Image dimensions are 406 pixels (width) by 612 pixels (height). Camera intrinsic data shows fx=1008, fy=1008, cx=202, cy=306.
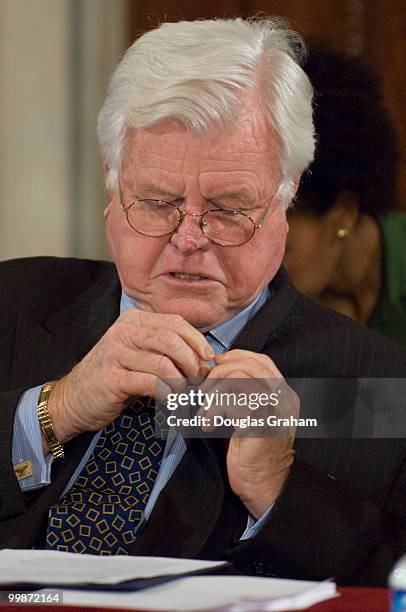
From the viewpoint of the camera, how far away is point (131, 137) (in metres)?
1.79

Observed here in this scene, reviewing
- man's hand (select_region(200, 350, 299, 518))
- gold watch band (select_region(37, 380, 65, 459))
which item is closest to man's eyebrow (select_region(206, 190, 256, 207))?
man's hand (select_region(200, 350, 299, 518))

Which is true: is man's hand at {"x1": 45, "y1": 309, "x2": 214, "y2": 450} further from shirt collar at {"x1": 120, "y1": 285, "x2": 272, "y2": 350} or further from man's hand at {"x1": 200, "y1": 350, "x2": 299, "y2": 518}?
shirt collar at {"x1": 120, "y1": 285, "x2": 272, "y2": 350}

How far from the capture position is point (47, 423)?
167 cm

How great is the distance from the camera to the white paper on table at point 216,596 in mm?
1003

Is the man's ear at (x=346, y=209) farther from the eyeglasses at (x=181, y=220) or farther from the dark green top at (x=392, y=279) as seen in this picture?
the eyeglasses at (x=181, y=220)

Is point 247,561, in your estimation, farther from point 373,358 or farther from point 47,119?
point 47,119

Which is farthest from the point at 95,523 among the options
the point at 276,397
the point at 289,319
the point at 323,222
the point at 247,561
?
the point at 323,222

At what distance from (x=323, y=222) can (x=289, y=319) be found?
2.62 feet

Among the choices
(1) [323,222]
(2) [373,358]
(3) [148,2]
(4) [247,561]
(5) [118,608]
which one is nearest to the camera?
(5) [118,608]

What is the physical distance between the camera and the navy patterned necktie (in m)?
1.65

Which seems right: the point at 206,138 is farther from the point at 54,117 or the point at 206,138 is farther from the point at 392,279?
the point at 54,117

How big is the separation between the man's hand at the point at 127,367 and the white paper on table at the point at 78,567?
354 millimetres

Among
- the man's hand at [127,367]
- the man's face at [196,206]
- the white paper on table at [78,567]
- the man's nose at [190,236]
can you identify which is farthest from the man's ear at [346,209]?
the white paper on table at [78,567]

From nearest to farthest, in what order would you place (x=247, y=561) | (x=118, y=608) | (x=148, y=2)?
(x=118, y=608) → (x=247, y=561) → (x=148, y=2)
